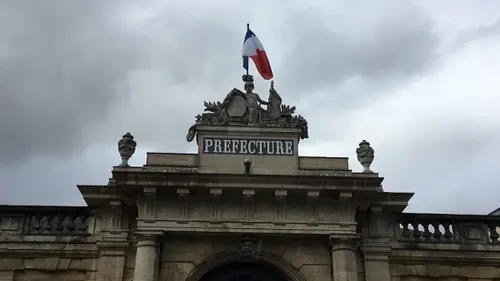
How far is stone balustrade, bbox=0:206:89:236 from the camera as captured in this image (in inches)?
637

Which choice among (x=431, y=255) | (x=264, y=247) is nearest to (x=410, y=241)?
(x=431, y=255)

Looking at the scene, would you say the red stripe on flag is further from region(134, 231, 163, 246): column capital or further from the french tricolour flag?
region(134, 231, 163, 246): column capital

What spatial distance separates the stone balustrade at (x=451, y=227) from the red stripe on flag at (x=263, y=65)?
19.6 feet

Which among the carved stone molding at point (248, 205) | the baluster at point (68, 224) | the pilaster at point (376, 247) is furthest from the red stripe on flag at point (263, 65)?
the baluster at point (68, 224)

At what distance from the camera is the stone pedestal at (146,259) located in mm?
14586

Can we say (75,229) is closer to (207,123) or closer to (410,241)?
(207,123)

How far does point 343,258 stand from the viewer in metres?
15.0

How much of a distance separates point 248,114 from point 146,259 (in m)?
4.94

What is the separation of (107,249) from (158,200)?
6.35ft

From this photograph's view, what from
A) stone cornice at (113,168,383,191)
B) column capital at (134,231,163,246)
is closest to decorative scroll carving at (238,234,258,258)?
stone cornice at (113,168,383,191)

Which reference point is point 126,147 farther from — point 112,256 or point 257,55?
point 257,55

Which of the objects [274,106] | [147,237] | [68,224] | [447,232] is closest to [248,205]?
[147,237]

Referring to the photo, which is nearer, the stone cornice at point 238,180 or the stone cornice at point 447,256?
the stone cornice at point 238,180

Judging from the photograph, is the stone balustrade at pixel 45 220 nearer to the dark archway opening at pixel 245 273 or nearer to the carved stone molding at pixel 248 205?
the dark archway opening at pixel 245 273
